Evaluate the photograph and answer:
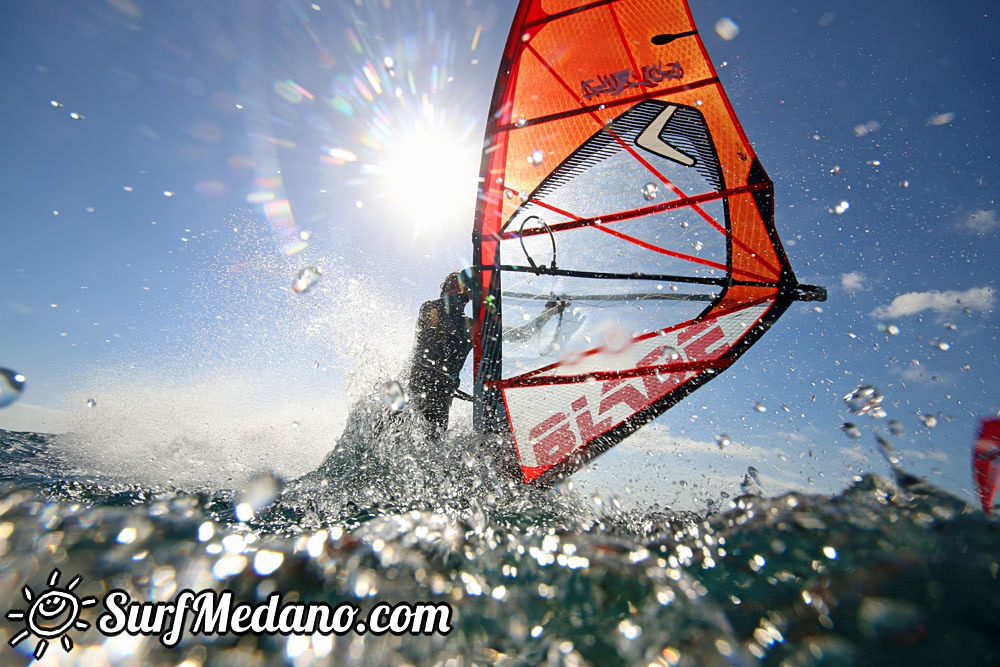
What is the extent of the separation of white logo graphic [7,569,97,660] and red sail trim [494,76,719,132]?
589cm

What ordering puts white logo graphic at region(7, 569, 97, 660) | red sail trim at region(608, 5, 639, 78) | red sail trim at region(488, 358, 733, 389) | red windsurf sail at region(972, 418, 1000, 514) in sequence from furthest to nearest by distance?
red sail trim at region(608, 5, 639, 78), red sail trim at region(488, 358, 733, 389), red windsurf sail at region(972, 418, 1000, 514), white logo graphic at region(7, 569, 97, 660)

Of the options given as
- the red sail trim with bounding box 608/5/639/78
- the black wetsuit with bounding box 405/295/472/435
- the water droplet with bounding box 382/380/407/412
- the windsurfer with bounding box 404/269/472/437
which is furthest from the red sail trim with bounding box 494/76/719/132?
the water droplet with bounding box 382/380/407/412

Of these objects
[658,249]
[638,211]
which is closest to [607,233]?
[638,211]

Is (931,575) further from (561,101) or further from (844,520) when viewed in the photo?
(561,101)

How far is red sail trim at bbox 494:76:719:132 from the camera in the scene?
16.6 ft

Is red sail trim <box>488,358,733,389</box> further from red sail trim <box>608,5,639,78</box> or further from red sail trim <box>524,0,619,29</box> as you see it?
red sail trim <box>524,0,619,29</box>

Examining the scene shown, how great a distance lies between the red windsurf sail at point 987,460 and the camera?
7.64 ft

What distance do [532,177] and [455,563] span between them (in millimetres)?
5124

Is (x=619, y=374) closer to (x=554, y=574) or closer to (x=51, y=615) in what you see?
(x=554, y=574)

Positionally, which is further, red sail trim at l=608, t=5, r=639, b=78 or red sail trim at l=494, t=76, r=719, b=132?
red sail trim at l=608, t=5, r=639, b=78

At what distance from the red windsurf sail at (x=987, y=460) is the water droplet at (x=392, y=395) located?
172 inches

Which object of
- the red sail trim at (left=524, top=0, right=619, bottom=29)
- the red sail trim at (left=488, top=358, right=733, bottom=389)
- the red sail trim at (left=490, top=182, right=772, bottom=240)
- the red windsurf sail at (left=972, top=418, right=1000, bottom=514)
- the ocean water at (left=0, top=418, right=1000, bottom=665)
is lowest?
the ocean water at (left=0, top=418, right=1000, bottom=665)

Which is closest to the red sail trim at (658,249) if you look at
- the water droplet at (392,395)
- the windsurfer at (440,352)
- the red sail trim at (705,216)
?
the red sail trim at (705,216)

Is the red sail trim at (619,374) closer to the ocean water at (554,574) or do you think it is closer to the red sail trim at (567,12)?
the ocean water at (554,574)
